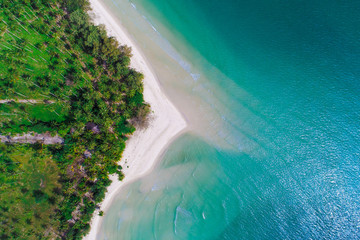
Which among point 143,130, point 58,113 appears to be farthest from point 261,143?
point 58,113

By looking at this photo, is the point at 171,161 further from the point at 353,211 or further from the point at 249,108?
the point at 353,211

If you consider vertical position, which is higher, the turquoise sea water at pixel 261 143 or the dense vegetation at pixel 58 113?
the dense vegetation at pixel 58 113

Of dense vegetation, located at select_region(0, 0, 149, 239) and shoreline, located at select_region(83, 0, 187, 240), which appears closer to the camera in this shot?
dense vegetation, located at select_region(0, 0, 149, 239)

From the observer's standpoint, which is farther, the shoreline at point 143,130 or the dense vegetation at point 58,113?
the shoreline at point 143,130

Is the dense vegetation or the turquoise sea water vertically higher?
the dense vegetation
